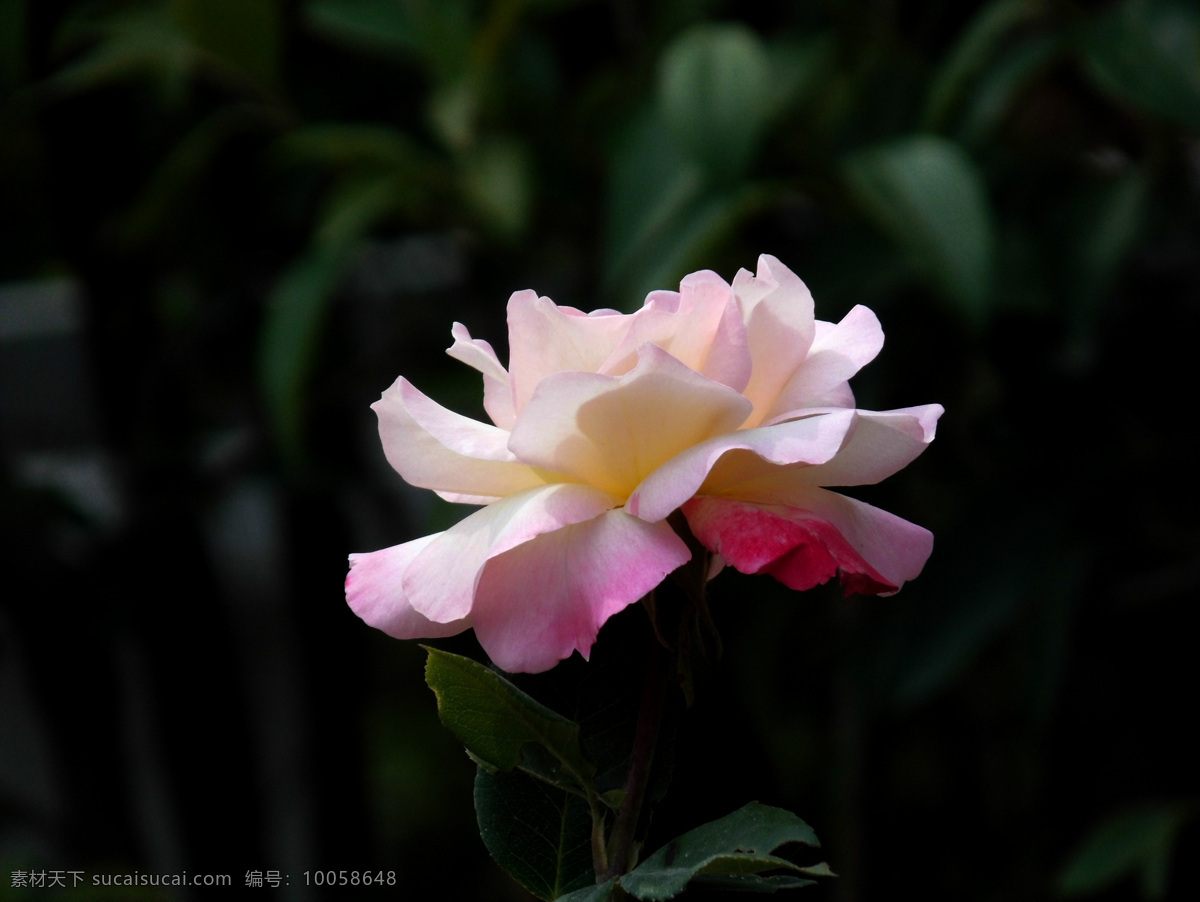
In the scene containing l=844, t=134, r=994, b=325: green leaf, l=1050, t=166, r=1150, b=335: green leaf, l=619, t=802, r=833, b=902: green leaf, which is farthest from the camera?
l=1050, t=166, r=1150, b=335: green leaf

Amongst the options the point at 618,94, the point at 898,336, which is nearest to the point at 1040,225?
the point at 898,336

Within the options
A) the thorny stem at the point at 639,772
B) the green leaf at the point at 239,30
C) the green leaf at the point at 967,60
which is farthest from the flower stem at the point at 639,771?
the green leaf at the point at 239,30

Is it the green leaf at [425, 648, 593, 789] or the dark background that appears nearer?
the green leaf at [425, 648, 593, 789]

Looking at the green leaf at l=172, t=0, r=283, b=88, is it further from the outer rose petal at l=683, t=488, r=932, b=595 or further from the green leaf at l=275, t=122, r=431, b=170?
the outer rose petal at l=683, t=488, r=932, b=595

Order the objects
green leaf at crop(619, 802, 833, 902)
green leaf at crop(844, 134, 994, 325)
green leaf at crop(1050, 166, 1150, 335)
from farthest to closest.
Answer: green leaf at crop(1050, 166, 1150, 335) < green leaf at crop(844, 134, 994, 325) < green leaf at crop(619, 802, 833, 902)

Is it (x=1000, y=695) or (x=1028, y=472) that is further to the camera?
(x=1000, y=695)

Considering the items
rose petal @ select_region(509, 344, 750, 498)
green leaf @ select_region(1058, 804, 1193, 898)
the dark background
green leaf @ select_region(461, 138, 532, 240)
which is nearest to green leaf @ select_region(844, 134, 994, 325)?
the dark background

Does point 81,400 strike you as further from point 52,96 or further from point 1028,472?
point 1028,472
